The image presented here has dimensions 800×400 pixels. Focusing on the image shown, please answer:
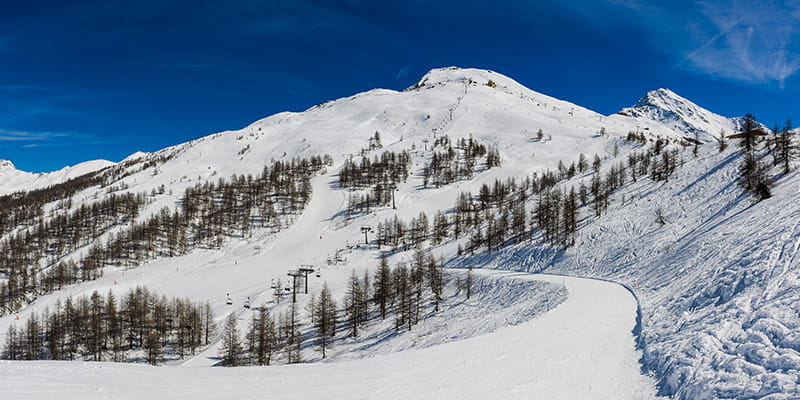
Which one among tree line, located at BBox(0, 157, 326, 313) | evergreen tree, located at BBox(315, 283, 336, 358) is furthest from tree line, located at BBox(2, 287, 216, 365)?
tree line, located at BBox(0, 157, 326, 313)

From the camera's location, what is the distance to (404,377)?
14047mm

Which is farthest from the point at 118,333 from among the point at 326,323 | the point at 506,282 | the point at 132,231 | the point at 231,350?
the point at 132,231

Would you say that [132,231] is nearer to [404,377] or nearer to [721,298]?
[404,377]

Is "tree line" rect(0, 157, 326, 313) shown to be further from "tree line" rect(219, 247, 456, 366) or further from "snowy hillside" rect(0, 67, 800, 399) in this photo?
"tree line" rect(219, 247, 456, 366)

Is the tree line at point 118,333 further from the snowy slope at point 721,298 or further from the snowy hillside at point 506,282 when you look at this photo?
the snowy slope at point 721,298

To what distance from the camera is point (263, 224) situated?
135250mm

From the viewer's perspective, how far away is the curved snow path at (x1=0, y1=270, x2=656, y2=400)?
39.9 ft

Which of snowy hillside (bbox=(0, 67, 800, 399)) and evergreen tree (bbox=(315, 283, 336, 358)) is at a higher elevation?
snowy hillside (bbox=(0, 67, 800, 399))

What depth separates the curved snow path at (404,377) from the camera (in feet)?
39.9

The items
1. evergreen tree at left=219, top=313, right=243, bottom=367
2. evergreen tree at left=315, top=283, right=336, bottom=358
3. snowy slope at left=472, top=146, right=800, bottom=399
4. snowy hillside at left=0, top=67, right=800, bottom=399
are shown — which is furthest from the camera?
evergreen tree at left=315, top=283, right=336, bottom=358

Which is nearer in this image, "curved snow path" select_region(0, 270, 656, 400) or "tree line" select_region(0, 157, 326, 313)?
"curved snow path" select_region(0, 270, 656, 400)

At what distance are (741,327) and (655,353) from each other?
3213 millimetres

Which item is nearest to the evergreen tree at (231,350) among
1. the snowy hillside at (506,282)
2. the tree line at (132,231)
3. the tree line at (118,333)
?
the snowy hillside at (506,282)

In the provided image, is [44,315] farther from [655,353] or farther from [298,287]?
[655,353]
